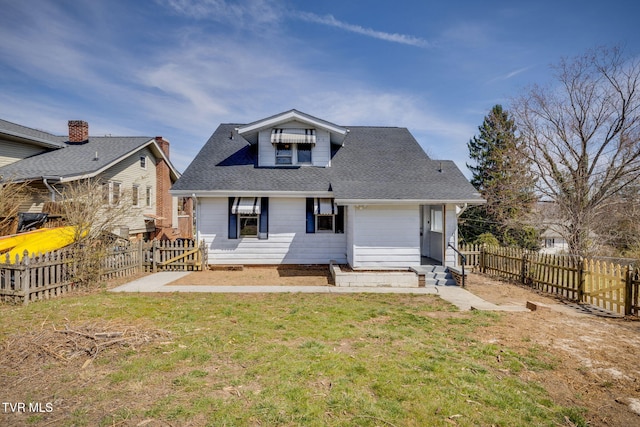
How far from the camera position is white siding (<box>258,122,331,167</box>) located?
15773mm

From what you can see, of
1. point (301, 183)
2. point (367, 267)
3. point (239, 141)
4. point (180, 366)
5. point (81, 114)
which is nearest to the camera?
point (180, 366)

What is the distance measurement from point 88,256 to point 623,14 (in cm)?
2572

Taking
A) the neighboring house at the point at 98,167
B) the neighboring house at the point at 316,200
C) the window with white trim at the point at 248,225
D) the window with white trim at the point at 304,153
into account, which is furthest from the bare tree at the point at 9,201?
the window with white trim at the point at 304,153

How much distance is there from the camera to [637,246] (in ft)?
64.1

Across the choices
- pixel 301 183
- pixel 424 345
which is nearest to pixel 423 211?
pixel 301 183

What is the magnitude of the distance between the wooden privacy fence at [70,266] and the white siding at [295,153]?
551 centimetres

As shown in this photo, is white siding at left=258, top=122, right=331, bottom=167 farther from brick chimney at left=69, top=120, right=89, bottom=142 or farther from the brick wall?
brick chimney at left=69, top=120, right=89, bottom=142

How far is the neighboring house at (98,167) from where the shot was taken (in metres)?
16.5

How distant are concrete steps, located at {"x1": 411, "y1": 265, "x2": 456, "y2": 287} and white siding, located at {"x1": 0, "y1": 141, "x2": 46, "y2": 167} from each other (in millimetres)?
23410

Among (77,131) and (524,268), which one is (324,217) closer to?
(524,268)

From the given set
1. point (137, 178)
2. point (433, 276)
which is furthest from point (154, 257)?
point (433, 276)

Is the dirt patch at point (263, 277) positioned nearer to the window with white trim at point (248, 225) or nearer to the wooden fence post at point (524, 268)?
the window with white trim at point (248, 225)

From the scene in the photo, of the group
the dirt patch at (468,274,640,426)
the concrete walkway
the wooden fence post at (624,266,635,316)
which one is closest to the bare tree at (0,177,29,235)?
the concrete walkway

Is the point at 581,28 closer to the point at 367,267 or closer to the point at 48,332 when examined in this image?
the point at 367,267
